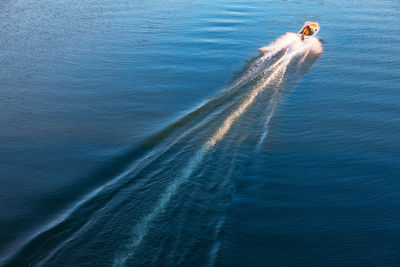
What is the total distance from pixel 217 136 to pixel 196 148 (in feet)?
3.69

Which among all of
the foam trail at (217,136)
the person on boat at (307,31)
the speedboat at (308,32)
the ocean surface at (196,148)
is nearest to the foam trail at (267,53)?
the foam trail at (217,136)

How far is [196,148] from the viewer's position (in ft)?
42.4

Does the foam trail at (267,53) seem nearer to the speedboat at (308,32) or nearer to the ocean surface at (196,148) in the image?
the ocean surface at (196,148)

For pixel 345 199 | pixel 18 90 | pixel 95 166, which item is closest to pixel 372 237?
pixel 345 199

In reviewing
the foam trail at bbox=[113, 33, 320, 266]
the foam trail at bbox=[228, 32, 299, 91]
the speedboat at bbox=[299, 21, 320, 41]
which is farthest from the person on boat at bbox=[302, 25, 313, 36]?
the foam trail at bbox=[113, 33, 320, 266]

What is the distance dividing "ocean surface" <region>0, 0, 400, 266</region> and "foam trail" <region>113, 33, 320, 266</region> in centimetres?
6

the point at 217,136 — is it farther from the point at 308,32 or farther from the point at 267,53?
the point at 308,32

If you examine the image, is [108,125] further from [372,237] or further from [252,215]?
[372,237]

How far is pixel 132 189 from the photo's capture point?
10.9 metres

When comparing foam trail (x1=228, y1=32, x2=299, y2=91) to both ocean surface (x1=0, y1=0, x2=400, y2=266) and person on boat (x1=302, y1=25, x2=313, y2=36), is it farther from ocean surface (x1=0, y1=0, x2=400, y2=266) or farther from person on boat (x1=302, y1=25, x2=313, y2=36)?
person on boat (x1=302, y1=25, x2=313, y2=36)

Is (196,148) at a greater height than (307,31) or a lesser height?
lesser

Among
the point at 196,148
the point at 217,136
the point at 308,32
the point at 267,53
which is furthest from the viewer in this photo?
the point at 308,32

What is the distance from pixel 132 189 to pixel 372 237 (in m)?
6.18

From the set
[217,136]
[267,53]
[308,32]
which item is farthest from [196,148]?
[308,32]
